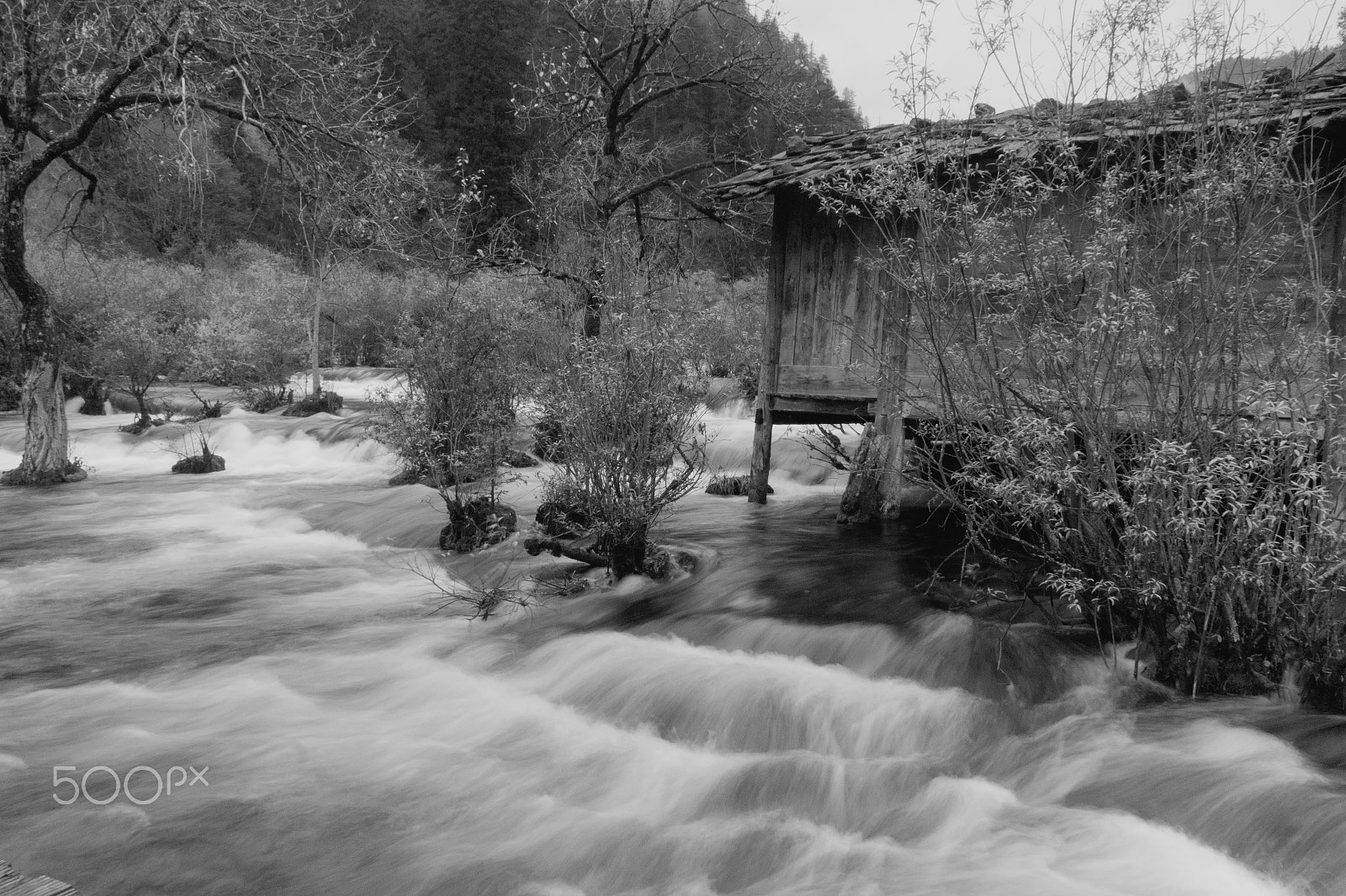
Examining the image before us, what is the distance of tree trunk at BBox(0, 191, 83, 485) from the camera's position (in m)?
12.0

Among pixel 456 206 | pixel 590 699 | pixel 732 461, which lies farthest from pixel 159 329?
pixel 590 699

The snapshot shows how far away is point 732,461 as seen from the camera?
14.9m

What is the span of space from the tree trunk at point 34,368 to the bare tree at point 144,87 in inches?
0.6

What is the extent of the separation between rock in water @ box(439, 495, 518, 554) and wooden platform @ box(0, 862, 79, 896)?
23.2 feet

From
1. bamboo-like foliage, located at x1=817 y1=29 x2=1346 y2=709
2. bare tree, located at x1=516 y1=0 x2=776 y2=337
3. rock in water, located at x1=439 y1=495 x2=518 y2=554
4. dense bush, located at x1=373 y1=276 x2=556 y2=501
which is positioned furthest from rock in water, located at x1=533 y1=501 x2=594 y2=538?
bare tree, located at x1=516 y1=0 x2=776 y2=337

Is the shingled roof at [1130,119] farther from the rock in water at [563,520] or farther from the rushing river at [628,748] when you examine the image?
the rock in water at [563,520]

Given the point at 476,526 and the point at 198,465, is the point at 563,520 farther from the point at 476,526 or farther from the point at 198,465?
the point at 198,465

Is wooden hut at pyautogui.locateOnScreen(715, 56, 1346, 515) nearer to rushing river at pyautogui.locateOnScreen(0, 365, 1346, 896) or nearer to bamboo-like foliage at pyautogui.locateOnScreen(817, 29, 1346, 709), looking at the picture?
bamboo-like foliage at pyautogui.locateOnScreen(817, 29, 1346, 709)

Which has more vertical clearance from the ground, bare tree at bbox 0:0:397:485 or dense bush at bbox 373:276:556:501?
bare tree at bbox 0:0:397:485

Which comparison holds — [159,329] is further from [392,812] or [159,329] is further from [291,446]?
[392,812]

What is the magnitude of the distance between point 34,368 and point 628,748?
35.8 ft

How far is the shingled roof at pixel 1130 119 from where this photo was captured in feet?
17.1

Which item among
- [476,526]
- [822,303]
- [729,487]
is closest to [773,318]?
[822,303]

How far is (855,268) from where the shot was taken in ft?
34.1
